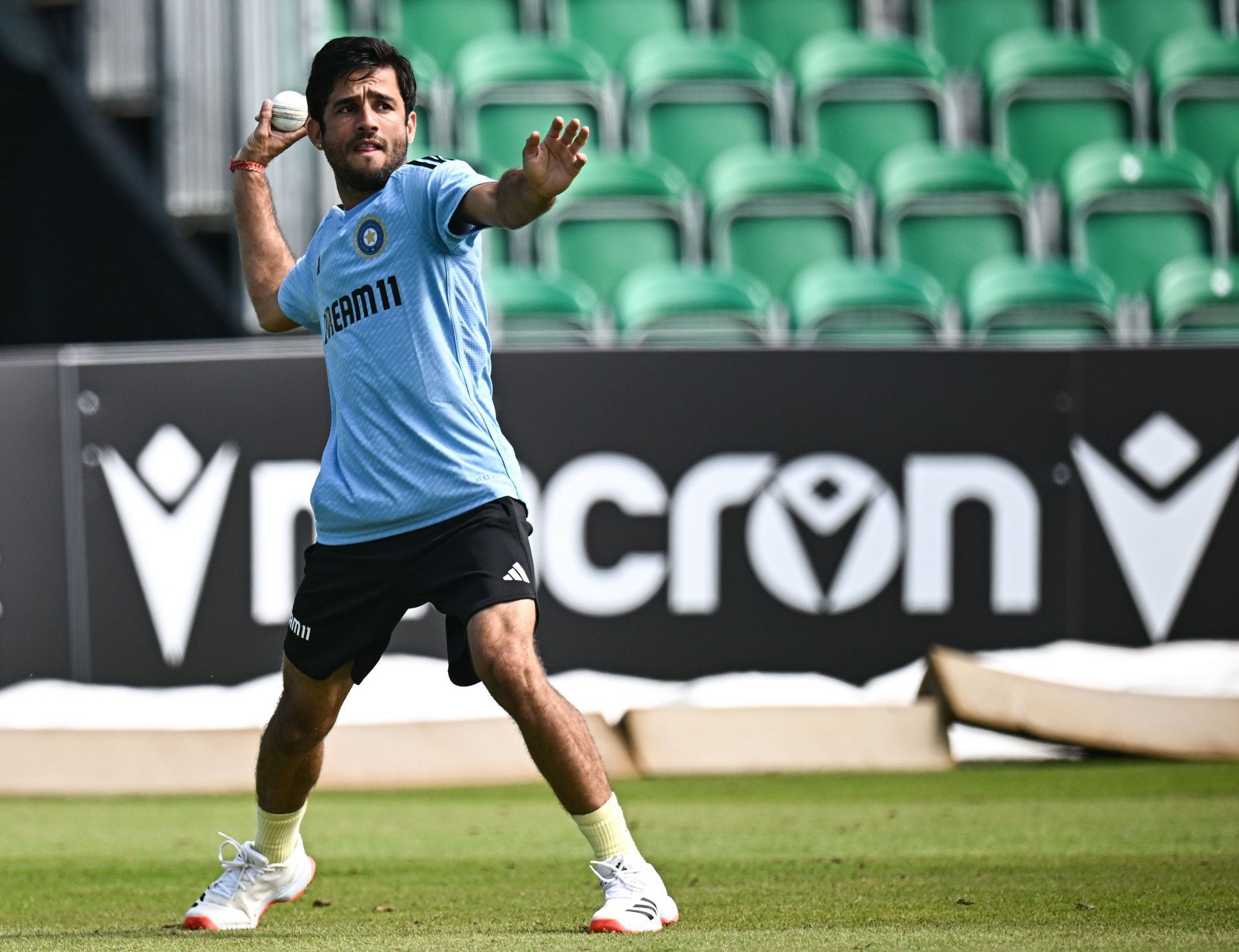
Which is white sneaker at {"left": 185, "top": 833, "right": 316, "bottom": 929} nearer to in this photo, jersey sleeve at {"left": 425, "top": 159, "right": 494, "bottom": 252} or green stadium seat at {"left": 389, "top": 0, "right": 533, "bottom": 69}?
jersey sleeve at {"left": 425, "top": 159, "right": 494, "bottom": 252}

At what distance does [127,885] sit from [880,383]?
367cm

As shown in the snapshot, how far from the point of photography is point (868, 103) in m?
9.30

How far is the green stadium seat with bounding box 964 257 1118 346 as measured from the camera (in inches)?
325

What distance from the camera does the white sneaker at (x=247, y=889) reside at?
363 cm

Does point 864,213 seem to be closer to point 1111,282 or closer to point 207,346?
point 1111,282

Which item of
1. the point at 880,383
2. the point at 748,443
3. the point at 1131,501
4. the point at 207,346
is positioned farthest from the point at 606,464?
the point at 1131,501

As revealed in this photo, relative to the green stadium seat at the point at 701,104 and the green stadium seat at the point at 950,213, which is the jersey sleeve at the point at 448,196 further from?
the green stadium seat at the point at 701,104

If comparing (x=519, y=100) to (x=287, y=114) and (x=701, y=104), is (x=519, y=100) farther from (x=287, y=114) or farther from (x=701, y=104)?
(x=287, y=114)

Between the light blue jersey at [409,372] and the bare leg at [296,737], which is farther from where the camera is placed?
the bare leg at [296,737]

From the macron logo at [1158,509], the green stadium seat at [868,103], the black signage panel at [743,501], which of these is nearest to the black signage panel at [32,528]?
the black signage panel at [743,501]

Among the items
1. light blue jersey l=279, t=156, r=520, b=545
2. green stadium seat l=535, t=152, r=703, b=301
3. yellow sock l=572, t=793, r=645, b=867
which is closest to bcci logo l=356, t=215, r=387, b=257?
light blue jersey l=279, t=156, r=520, b=545

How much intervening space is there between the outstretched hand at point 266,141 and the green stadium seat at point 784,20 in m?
6.40

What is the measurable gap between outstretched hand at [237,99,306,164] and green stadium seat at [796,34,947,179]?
18.6 feet

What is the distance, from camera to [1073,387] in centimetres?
670
